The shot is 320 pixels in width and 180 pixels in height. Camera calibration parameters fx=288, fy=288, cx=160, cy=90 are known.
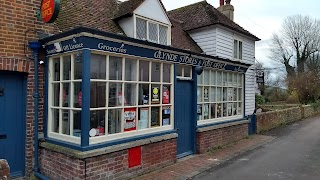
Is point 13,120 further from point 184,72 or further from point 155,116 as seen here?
point 184,72

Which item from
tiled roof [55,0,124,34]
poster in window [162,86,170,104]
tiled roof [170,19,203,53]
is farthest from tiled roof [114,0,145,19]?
poster in window [162,86,170,104]

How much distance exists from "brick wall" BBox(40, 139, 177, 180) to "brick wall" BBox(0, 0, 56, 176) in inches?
22.7

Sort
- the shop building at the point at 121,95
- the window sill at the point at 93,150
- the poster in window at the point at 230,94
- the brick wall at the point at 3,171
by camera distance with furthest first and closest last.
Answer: the poster in window at the point at 230,94
the shop building at the point at 121,95
the window sill at the point at 93,150
the brick wall at the point at 3,171

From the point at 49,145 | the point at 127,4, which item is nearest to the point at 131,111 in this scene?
the point at 49,145

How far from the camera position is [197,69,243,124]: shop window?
1033cm

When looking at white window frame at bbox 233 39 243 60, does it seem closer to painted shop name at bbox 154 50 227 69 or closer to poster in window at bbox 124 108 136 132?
painted shop name at bbox 154 50 227 69

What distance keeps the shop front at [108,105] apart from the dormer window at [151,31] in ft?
6.05

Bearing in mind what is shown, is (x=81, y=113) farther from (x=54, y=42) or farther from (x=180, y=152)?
(x=180, y=152)

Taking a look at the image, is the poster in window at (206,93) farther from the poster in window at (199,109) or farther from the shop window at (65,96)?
the shop window at (65,96)

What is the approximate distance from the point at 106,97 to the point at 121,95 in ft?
1.70

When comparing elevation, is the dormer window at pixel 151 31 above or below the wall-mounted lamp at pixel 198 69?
above

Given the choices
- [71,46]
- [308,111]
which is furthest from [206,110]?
[308,111]

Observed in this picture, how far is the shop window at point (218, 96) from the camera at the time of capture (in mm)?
10328

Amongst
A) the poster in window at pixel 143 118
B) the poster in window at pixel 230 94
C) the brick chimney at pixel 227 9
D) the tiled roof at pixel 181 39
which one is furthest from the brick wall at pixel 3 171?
the brick chimney at pixel 227 9
